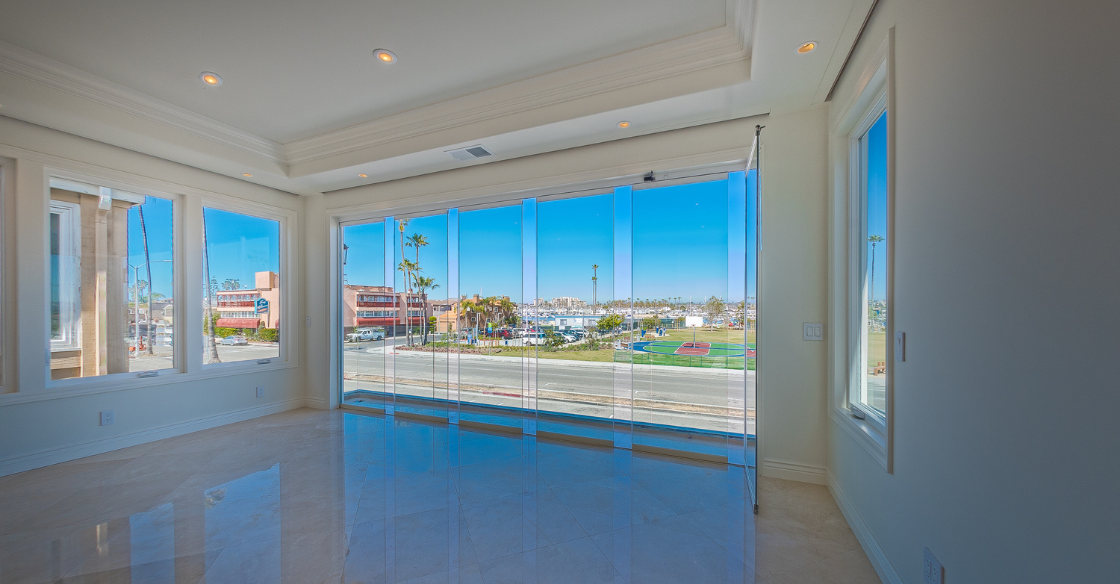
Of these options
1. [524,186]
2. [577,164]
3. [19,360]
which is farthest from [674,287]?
[19,360]

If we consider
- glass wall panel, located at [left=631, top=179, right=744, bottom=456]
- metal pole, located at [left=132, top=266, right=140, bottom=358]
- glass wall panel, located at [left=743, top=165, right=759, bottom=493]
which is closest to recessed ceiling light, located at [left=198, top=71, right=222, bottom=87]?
metal pole, located at [left=132, top=266, right=140, bottom=358]

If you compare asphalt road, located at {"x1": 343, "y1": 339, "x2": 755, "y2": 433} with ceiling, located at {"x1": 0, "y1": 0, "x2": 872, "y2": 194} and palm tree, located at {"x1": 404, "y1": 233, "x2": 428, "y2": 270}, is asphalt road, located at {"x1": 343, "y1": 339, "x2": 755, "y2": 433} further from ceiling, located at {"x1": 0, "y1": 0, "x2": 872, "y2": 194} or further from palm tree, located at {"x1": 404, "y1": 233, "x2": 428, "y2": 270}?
ceiling, located at {"x1": 0, "y1": 0, "x2": 872, "y2": 194}

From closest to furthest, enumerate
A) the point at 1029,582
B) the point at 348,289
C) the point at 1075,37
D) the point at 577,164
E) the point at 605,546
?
the point at 1075,37 → the point at 1029,582 → the point at 605,546 → the point at 577,164 → the point at 348,289

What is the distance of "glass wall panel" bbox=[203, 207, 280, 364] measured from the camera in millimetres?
4895

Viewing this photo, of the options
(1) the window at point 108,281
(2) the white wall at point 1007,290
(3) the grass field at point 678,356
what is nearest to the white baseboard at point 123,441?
(1) the window at point 108,281

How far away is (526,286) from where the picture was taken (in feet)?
15.3

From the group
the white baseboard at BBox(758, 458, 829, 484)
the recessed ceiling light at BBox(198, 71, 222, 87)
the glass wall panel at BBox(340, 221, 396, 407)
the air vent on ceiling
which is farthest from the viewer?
the glass wall panel at BBox(340, 221, 396, 407)

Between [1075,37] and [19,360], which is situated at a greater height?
[1075,37]

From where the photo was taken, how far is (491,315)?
193 inches

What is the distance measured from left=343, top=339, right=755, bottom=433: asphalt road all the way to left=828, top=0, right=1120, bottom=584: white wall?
1.40 metres

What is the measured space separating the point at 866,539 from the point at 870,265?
5.05 ft

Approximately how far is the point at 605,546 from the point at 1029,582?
175 centimetres

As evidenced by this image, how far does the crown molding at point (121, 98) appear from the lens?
3074 millimetres

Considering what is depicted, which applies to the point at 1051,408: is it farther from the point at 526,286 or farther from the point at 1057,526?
the point at 526,286
